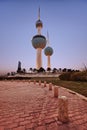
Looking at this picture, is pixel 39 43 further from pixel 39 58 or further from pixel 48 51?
pixel 48 51

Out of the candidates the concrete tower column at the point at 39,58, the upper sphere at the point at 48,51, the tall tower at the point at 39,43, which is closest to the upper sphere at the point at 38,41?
the tall tower at the point at 39,43

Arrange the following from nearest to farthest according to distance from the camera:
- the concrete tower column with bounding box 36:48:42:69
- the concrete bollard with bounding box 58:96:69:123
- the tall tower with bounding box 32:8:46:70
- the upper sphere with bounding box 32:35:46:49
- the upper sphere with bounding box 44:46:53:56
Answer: the concrete bollard with bounding box 58:96:69:123
the upper sphere with bounding box 32:35:46:49
the tall tower with bounding box 32:8:46:70
the concrete tower column with bounding box 36:48:42:69
the upper sphere with bounding box 44:46:53:56

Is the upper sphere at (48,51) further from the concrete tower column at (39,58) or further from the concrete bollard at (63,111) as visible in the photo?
the concrete bollard at (63,111)

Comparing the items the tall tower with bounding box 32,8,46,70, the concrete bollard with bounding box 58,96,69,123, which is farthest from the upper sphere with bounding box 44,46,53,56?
the concrete bollard with bounding box 58,96,69,123

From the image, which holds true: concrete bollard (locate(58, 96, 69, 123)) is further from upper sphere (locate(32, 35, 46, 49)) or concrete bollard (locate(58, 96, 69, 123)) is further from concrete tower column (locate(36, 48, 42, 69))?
concrete tower column (locate(36, 48, 42, 69))

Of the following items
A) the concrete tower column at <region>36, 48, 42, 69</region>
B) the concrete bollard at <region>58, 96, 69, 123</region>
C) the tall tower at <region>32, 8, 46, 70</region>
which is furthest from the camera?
the concrete tower column at <region>36, 48, 42, 69</region>

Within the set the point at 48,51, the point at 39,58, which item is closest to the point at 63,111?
the point at 39,58

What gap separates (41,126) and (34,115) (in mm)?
1060

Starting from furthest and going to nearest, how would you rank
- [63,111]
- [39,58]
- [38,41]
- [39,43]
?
[39,58] < [39,43] < [38,41] < [63,111]

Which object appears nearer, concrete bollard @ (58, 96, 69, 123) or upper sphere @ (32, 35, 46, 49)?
concrete bollard @ (58, 96, 69, 123)

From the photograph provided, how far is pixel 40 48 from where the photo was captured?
314ft

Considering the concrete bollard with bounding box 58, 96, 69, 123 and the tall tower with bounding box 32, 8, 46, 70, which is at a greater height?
the tall tower with bounding box 32, 8, 46, 70

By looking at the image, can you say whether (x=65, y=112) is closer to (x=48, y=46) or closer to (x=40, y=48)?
(x=40, y=48)

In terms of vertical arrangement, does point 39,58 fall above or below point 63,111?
above
